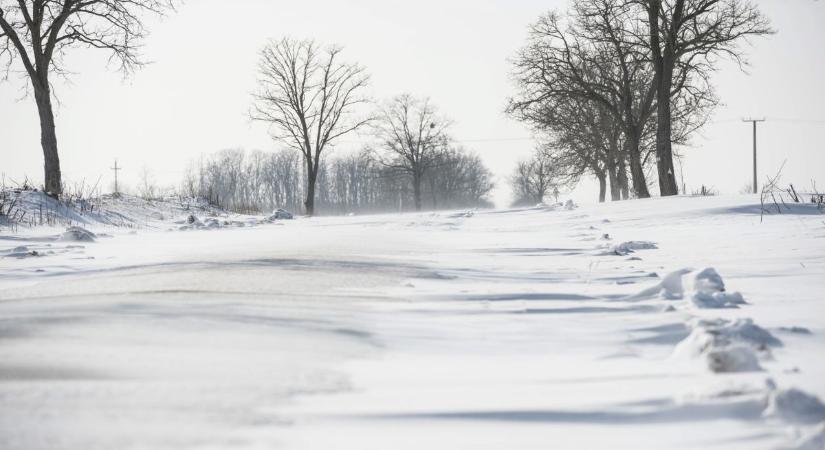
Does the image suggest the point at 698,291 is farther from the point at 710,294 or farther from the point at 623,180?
the point at 623,180

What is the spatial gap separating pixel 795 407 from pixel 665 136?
1729 centimetres

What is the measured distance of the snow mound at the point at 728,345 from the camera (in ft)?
4.77

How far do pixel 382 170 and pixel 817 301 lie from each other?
5068 cm

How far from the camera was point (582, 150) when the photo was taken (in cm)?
2911

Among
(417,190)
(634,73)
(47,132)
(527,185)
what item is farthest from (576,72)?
(527,185)

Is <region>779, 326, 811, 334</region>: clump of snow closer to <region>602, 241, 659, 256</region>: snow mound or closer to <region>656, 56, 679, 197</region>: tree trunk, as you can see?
<region>602, 241, 659, 256</region>: snow mound

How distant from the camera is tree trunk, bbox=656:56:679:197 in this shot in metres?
17.1

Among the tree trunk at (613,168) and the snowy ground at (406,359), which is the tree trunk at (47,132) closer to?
the snowy ground at (406,359)

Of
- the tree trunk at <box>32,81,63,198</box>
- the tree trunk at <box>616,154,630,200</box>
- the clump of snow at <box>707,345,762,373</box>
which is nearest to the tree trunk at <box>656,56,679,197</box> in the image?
the tree trunk at <box>616,154,630,200</box>

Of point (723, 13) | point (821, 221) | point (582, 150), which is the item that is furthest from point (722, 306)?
point (582, 150)

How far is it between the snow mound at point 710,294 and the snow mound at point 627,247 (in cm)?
204

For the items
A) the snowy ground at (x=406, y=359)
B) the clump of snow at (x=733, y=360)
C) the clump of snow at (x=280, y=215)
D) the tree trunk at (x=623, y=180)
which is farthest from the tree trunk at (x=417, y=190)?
the clump of snow at (x=733, y=360)

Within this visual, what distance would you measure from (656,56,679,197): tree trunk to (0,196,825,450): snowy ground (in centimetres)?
1456

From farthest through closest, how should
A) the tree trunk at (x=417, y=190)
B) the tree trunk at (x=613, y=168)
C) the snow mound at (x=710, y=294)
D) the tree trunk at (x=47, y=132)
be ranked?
the tree trunk at (x=417, y=190)
the tree trunk at (x=613, y=168)
the tree trunk at (x=47, y=132)
the snow mound at (x=710, y=294)
